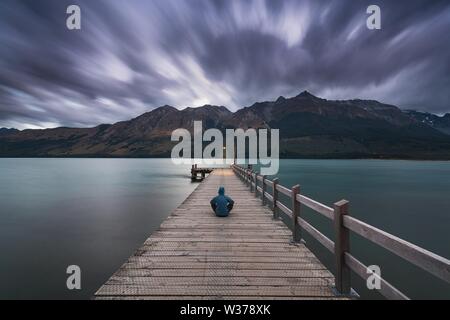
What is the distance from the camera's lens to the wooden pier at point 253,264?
4.11 meters

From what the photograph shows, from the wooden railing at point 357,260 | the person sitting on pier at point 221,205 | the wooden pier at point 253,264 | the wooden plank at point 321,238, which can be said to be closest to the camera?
the wooden railing at point 357,260

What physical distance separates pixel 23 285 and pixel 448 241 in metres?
22.2

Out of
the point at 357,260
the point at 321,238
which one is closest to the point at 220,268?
the point at 321,238

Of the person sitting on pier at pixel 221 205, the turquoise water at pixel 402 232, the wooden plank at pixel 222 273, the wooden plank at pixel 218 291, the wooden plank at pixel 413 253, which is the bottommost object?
the turquoise water at pixel 402 232

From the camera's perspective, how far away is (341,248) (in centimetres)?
471

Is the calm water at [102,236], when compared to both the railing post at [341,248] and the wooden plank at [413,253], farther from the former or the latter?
the wooden plank at [413,253]

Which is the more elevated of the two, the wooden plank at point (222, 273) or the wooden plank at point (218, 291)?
the wooden plank at point (222, 273)

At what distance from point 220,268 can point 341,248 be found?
230cm

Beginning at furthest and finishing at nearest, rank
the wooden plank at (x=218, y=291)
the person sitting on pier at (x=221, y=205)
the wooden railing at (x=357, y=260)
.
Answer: the person sitting on pier at (x=221, y=205) < the wooden plank at (x=218, y=291) < the wooden railing at (x=357, y=260)

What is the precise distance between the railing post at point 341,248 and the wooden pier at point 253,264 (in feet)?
0.04

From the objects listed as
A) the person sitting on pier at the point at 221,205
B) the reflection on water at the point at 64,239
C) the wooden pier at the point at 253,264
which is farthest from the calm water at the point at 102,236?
the person sitting on pier at the point at 221,205
